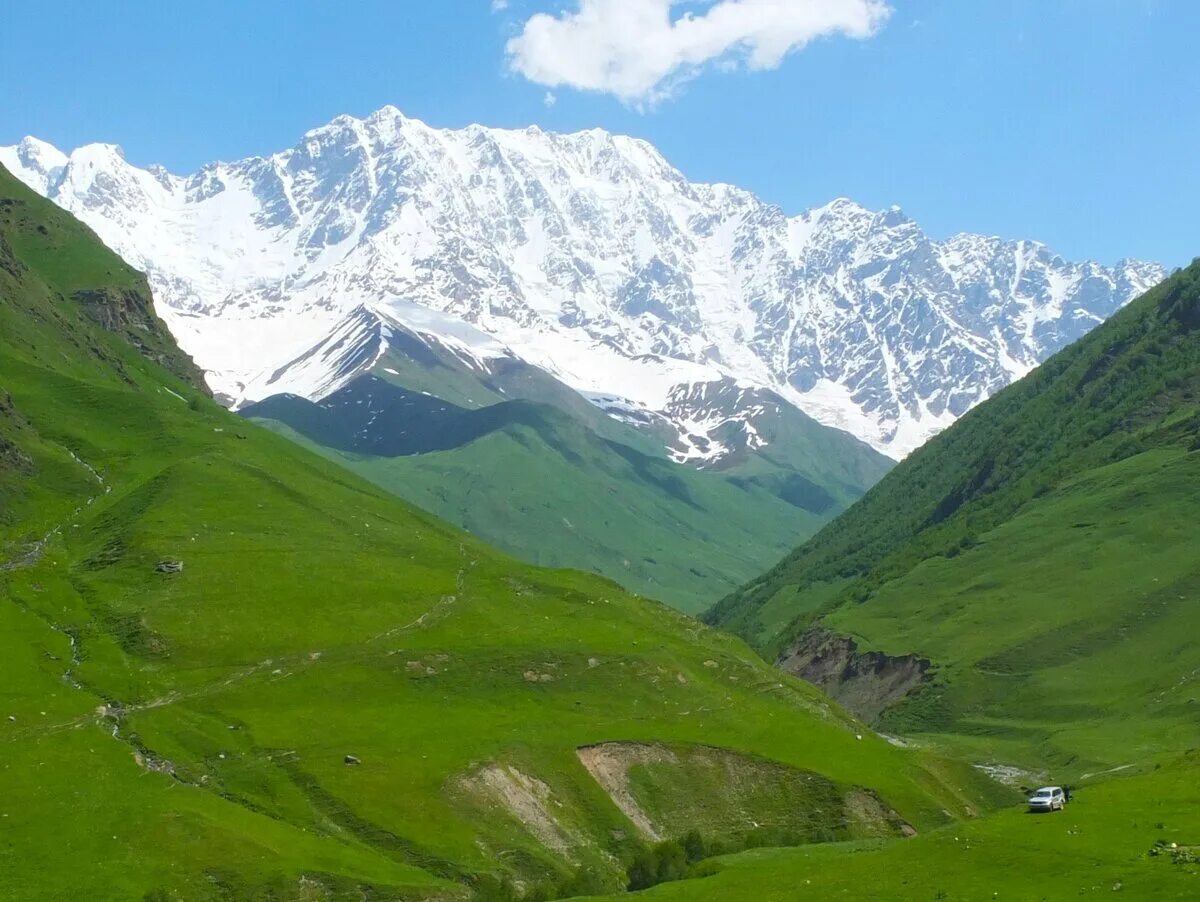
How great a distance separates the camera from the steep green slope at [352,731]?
10825cm

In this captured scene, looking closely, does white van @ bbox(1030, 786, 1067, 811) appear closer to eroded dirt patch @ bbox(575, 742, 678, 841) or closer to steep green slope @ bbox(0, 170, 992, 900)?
steep green slope @ bbox(0, 170, 992, 900)

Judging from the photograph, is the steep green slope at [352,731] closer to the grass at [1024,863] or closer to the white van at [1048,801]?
the grass at [1024,863]

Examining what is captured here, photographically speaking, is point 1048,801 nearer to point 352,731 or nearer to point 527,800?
point 527,800

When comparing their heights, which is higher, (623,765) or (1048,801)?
(623,765)

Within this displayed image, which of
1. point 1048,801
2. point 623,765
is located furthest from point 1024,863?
point 623,765

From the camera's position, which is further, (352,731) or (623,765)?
(623,765)

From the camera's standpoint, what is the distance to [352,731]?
135750mm

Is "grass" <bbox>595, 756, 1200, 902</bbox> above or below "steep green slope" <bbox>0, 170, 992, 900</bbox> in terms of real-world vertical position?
below

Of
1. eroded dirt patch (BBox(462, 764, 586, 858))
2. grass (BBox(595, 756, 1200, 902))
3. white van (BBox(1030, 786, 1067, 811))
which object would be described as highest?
eroded dirt patch (BBox(462, 764, 586, 858))

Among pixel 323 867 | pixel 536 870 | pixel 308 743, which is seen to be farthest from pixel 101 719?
pixel 536 870

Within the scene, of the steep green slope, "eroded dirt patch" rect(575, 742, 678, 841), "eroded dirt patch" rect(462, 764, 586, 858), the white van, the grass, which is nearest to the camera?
the grass

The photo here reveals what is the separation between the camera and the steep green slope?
108 m

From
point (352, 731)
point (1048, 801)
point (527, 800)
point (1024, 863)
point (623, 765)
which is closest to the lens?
point (1024, 863)

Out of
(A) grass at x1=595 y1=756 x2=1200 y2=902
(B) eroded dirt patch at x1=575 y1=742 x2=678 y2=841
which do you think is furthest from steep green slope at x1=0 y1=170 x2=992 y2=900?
(A) grass at x1=595 y1=756 x2=1200 y2=902
